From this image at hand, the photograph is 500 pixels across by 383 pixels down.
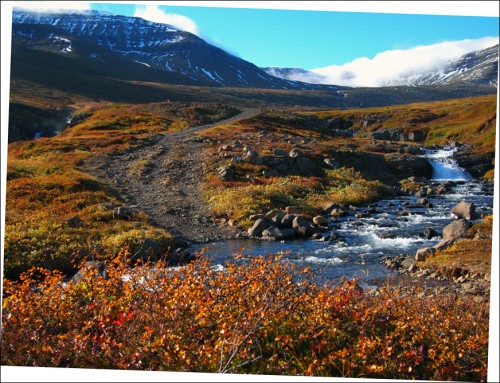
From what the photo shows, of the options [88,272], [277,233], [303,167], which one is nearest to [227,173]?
[303,167]

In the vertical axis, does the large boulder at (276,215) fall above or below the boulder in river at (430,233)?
above

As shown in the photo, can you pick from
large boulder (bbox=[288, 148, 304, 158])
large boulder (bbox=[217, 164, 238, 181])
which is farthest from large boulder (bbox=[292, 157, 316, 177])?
→ large boulder (bbox=[217, 164, 238, 181])

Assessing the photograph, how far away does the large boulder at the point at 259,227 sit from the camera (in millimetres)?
23067

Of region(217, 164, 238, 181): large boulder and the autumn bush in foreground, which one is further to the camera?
region(217, 164, 238, 181): large boulder

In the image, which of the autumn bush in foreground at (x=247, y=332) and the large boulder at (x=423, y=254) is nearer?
Result: the autumn bush in foreground at (x=247, y=332)

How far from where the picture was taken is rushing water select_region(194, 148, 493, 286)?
1764cm

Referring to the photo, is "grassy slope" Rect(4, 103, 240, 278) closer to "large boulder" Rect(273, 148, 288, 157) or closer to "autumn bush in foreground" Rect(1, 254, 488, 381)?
"autumn bush in foreground" Rect(1, 254, 488, 381)

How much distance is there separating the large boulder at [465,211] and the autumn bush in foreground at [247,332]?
2079 cm

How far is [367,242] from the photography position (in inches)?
→ 850

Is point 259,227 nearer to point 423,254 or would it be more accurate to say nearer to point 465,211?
point 423,254

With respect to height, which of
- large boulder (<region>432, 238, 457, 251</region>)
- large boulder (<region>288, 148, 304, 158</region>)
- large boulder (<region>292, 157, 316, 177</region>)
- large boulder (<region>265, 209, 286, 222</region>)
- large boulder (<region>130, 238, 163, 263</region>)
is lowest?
large boulder (<region>130, 238, 163, 263</region>)

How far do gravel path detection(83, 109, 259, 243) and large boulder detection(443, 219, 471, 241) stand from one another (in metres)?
10.6

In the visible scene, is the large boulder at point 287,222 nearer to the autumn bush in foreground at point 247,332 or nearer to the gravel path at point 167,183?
the gravel path at point 167,183

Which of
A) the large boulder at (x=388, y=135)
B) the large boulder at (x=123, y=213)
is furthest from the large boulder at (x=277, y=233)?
the large boulder at (x=388, y=135)
